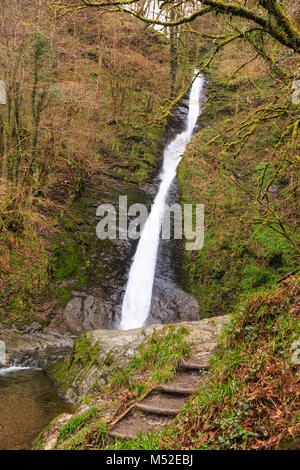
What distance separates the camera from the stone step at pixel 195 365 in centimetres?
483


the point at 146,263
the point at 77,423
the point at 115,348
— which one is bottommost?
the point at 77,423

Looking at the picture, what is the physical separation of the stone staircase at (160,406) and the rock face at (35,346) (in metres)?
4.92

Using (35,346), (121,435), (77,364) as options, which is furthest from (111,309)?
(121,435)

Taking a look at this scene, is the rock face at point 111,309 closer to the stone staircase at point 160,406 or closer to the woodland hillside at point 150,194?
the woodland hillside at point 150,194

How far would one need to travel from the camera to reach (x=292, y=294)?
4109 mm

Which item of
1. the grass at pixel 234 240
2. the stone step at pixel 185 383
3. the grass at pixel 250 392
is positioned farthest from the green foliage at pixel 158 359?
the grass at pixel 234 240

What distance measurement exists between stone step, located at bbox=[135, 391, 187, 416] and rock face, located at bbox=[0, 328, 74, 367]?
193 inches

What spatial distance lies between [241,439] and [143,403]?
63.8 inches

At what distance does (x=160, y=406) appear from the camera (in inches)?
166

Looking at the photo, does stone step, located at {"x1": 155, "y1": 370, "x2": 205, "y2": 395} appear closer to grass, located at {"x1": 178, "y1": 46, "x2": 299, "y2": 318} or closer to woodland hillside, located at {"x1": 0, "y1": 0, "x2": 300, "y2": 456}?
woodland hillside, located at {"x1": 0, "y1": 0, "x2": 300, "y2": 456}

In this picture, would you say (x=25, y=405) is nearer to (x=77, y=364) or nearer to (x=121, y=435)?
(x=77, y=364)

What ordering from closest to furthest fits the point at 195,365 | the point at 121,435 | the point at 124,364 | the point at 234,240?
the point at 121,435 → the point at 195,365 → the point at 124,364 → the point at 234,240

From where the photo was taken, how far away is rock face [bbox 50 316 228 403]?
6133 millimetres

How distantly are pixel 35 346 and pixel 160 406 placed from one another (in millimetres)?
6200
